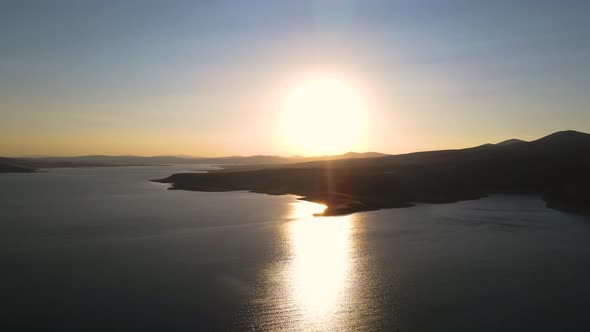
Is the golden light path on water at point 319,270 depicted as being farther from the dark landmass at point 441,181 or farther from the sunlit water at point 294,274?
the dark landmass at point 441,181

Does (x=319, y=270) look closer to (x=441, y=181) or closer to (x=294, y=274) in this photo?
(x=294, y=274)

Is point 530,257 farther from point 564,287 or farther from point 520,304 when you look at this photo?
point 520,304

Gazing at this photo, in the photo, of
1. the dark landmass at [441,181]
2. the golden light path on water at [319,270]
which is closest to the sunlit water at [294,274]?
the golden light path on water at [319,270]

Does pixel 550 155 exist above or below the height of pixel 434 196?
above

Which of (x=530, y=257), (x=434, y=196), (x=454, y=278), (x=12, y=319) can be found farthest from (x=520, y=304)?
(x=434, y=196)

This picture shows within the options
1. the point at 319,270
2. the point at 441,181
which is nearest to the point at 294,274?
the point at 319,270
